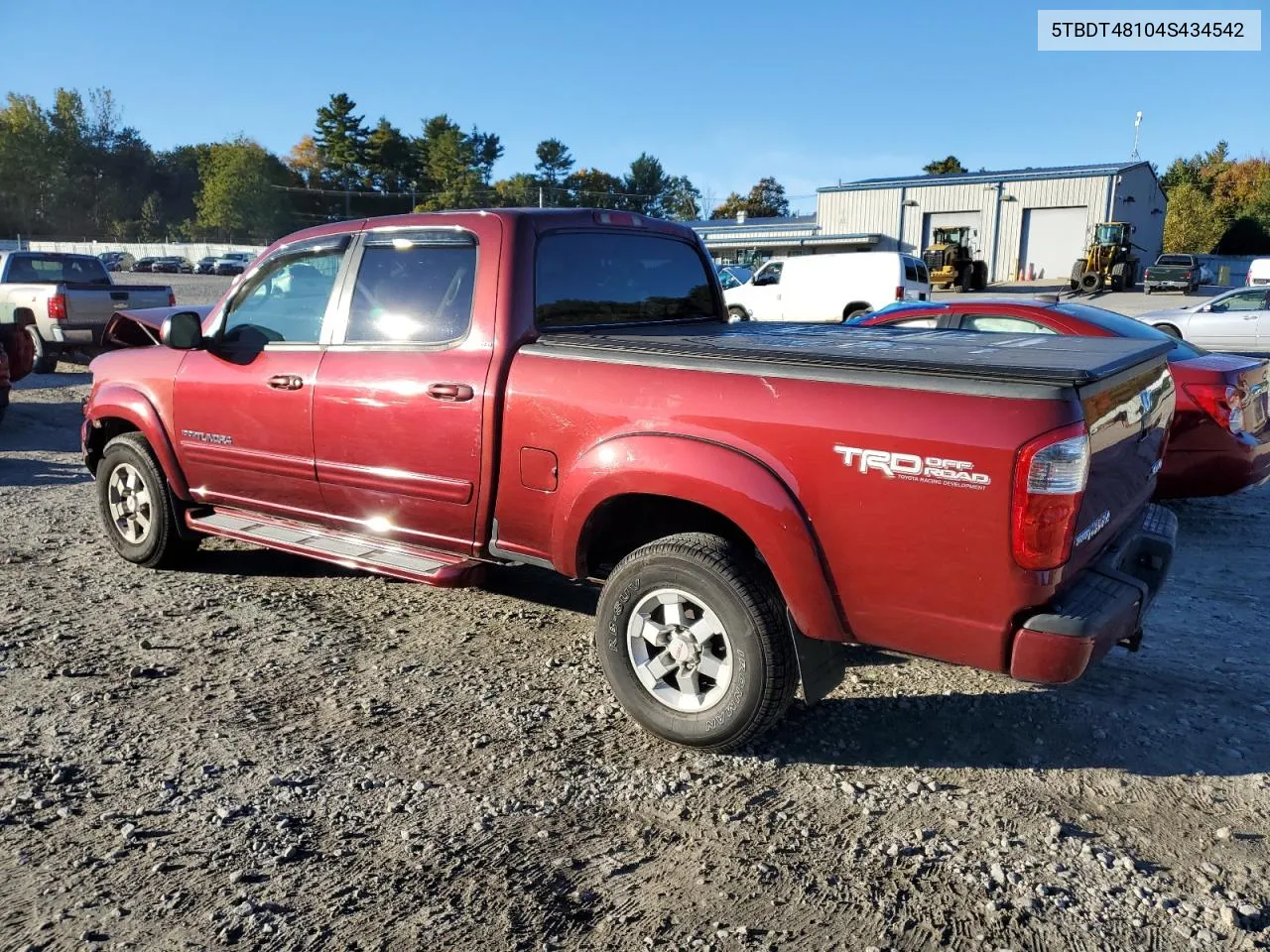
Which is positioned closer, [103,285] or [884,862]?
[884,862]

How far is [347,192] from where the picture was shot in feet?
313

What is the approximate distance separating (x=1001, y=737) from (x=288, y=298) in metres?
3.97

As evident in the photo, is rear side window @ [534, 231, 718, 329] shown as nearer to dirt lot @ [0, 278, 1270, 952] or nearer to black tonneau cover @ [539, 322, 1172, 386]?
black tonneau cover @ [539, 322, 1172, 386]

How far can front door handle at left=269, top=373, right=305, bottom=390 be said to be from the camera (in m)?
4.51

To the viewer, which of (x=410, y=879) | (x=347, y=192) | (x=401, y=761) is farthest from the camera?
(x=347, y=192)

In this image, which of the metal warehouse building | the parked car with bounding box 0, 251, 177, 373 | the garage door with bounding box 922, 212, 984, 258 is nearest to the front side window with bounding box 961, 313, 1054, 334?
the parked car with bounding box 0, 251, 177, 373

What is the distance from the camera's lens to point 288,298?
4801 millimetres

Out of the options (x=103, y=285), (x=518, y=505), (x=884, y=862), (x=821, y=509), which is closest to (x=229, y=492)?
(x=518, y=505)

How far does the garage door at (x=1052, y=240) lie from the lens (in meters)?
45.9

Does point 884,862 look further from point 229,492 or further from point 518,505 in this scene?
point 229,492

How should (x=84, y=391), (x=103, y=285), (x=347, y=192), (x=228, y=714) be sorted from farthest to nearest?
(x=347, y=192) < (x=103, y=285) < (x=84, y=391) < (x=228, y=714)

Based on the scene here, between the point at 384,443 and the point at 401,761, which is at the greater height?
the point at 384,443

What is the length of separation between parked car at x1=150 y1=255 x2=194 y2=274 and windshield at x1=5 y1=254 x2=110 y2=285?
179 feet

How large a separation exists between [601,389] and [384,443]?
1.23 m
